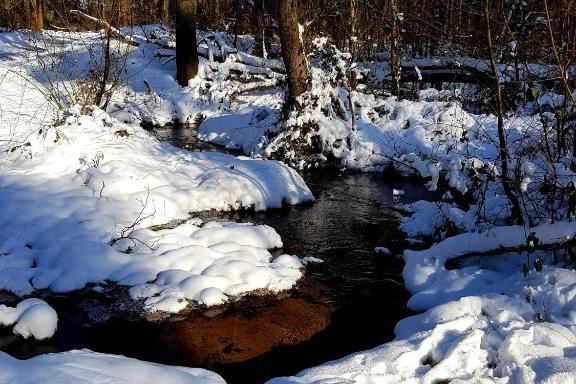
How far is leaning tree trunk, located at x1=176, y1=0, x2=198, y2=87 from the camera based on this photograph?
584 inches

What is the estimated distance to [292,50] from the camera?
33.9 feet

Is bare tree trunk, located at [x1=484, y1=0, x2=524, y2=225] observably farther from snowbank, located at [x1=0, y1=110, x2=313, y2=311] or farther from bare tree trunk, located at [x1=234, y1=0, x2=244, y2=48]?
bare tree trunk, located at [x1=234, y1=0, x2=244, y2=48]

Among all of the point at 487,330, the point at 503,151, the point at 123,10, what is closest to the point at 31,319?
the point at 487,330

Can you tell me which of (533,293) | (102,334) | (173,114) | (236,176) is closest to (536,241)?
(533,293)

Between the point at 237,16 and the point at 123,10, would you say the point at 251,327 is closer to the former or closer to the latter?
the point at 123,10

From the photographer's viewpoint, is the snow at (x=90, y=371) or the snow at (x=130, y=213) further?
the snow at (x=130, y=213)

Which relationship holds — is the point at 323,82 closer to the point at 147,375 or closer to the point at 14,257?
the point at 14,257

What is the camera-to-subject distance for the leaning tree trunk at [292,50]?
10164 mm

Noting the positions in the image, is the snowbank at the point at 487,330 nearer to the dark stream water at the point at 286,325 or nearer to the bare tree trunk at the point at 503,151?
the bare tree trunk at the point at 503,151

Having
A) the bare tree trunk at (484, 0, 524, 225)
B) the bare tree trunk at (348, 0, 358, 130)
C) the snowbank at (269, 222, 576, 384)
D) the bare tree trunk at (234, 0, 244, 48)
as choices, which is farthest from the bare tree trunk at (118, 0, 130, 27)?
the snowbank at (269, 222, 576, 384)

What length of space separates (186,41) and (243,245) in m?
10.4

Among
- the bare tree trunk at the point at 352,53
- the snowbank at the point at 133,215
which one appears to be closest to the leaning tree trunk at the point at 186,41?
the bare tree trunk at the point at 352,53

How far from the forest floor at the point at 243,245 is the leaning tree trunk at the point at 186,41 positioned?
15.7ft

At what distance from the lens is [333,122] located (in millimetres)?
10766
